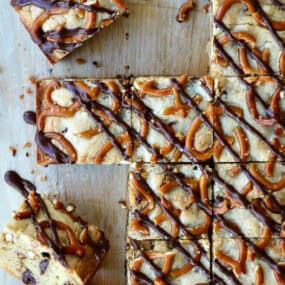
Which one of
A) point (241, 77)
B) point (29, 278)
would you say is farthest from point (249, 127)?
point (29, 278)

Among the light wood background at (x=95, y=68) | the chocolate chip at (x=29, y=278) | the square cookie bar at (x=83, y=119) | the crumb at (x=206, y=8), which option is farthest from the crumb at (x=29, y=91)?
the crumb at (x=206, y=8)

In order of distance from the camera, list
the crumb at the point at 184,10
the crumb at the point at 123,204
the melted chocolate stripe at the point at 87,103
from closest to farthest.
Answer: the melted chocolate stripe at the point at 87,103 → the crumb at the point at 184,10 → the crumb at the point at 123,204

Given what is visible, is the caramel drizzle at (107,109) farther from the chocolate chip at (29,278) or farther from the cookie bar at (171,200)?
the chocolate chip at (29,278)

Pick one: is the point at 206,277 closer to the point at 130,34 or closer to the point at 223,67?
the point at 223,67

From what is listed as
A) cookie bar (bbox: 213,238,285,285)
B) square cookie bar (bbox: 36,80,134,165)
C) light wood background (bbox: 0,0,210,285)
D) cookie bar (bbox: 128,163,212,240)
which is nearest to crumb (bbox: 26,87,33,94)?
light wood background (bbox: 0,0,210,285)

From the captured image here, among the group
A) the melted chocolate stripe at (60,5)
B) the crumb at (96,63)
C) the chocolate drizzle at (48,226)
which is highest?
the melted chocolate stripe at (60,5)

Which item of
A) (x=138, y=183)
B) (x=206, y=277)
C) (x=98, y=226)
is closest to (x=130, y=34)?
(x=138, y=183)

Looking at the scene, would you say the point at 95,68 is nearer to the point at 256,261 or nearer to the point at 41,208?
the point at 41,208
